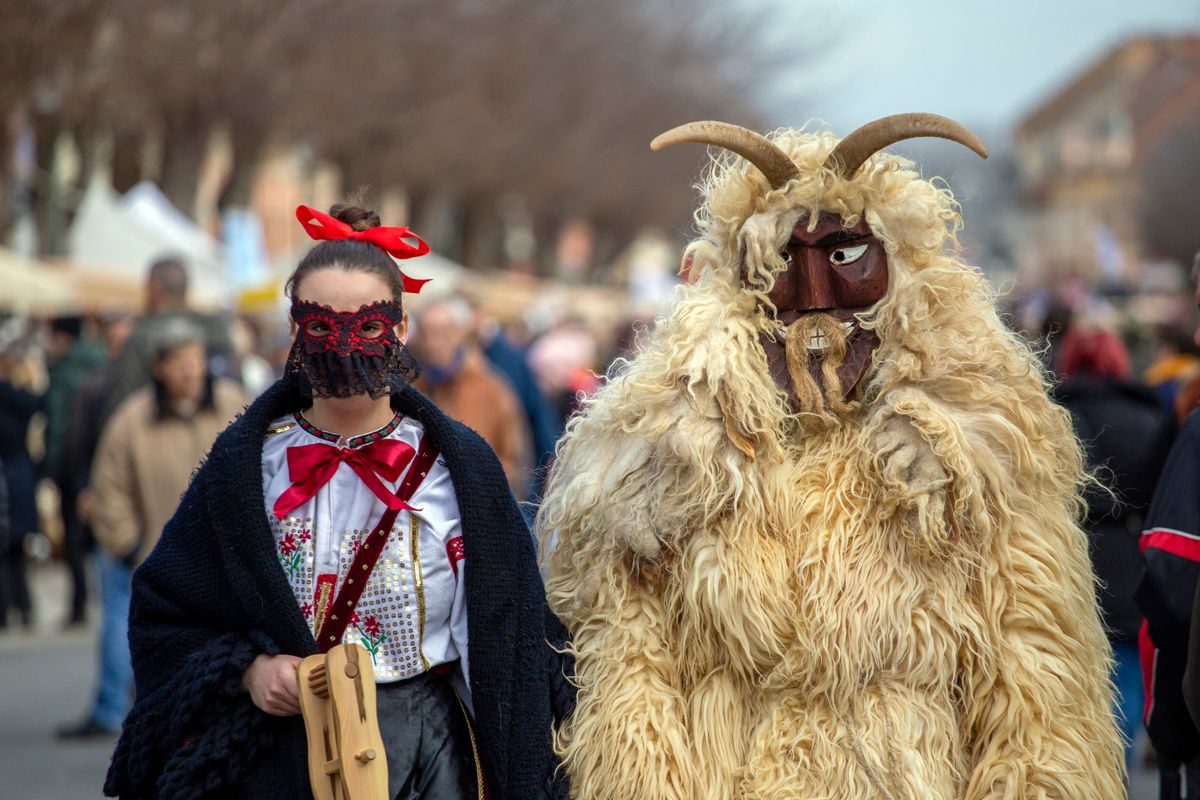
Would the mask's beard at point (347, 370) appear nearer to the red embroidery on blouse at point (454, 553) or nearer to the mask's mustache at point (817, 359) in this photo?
the red embroidery on blouse at point (454, 553)

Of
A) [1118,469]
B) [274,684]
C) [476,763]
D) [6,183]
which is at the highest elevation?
[6,183]

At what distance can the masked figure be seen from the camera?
3311 mm

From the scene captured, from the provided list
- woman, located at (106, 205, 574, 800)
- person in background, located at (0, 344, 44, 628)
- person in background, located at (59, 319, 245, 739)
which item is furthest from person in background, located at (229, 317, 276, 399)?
woman, located at (106, 205, 574, 800)

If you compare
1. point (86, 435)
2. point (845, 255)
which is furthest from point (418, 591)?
point (86, 435)

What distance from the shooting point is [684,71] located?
37594mm

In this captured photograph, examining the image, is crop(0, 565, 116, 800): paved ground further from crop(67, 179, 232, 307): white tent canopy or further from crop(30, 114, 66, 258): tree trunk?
crop(30, 114, 66, 258): tree trunk

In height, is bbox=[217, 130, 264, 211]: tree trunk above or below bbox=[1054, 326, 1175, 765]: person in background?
above

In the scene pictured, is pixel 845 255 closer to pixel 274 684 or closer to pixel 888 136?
pixel 888 136

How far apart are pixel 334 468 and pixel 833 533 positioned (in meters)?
1.08

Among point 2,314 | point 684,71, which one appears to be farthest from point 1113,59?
point 2,314

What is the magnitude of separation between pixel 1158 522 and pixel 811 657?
3.32 feet

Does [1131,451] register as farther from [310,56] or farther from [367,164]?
[367,164]

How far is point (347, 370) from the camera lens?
3.23 metres

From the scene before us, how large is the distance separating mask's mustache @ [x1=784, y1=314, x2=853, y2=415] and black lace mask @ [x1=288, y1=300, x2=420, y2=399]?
89 centimetres
